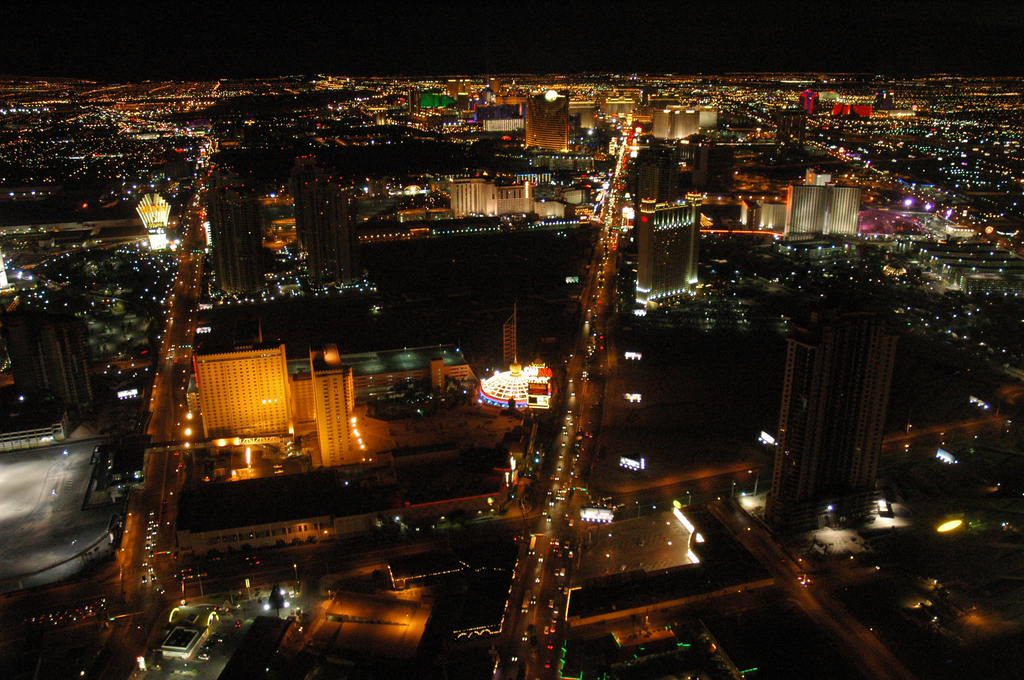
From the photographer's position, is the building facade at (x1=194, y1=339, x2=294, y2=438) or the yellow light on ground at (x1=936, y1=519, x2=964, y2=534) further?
the building facade at (x1=194, y1=339, x2=294, y2=438)

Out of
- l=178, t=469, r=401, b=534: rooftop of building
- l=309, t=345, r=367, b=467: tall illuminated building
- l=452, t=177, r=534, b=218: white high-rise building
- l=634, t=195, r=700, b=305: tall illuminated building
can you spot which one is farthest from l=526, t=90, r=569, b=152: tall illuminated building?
l=178, t=469, r=401, b=534: rooftop of building

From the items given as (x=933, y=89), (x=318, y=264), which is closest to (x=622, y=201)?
(x=933, y=89)

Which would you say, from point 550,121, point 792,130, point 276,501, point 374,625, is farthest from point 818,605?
point 550,121

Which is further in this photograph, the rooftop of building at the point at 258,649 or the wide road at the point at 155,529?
A: the wide road at the point at 155,529

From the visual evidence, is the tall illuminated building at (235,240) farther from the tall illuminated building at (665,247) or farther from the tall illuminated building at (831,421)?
the tall illuminated building at (831,421)

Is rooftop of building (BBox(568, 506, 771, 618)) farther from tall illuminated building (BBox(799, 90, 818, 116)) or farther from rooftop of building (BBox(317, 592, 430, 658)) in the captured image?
tall illuminated building (BBox(799, 90, 818, 116))

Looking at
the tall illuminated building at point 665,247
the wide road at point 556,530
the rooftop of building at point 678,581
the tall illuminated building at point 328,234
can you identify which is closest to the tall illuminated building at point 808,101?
the tall illuminated building at point 665,247

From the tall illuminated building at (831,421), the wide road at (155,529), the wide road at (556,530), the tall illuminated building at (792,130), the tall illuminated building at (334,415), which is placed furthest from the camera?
the tall illuminated building at (792,130)
